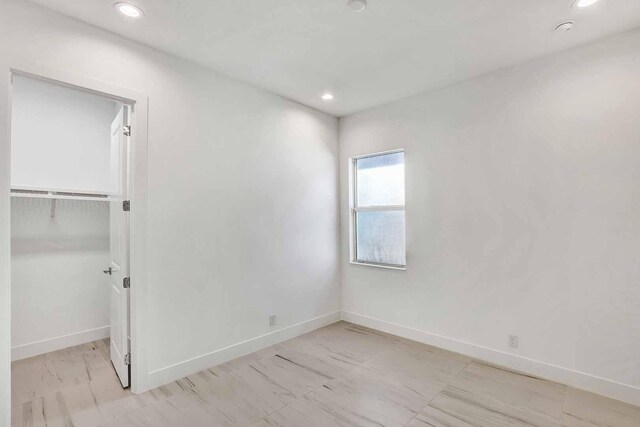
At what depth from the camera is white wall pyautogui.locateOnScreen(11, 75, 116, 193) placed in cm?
320

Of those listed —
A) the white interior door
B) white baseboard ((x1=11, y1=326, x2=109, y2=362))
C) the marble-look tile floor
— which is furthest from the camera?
white baseboard ((x1=11, y1=326, x2=109, y2=362))

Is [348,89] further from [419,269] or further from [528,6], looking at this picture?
[419,269]

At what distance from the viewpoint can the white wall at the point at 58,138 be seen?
3.20 metres

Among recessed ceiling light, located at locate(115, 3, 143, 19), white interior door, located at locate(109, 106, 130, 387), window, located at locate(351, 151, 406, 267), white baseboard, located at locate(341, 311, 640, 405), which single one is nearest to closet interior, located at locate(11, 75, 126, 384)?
white interior door, located at locate(109, 106, 130, 387)

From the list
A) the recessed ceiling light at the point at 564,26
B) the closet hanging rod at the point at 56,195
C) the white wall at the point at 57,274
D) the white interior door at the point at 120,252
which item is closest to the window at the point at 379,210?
the recessed ceiling light at the point at 564,26

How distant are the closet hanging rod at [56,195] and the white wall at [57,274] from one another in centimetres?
10

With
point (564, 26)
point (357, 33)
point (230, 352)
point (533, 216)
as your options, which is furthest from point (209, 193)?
point (564, 26)

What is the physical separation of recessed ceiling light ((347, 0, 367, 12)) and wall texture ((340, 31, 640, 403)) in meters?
1.65

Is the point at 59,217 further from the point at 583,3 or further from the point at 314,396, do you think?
the point at 583,3

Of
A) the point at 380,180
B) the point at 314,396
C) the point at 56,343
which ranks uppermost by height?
the point at 380,180

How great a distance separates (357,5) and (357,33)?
13.2 inches

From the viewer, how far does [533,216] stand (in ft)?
9.32

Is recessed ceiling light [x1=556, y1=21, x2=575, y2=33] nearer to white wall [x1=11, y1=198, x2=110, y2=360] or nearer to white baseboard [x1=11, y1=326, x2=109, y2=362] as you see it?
white wall [x1=11, y1=198, x2=110, y2=360]

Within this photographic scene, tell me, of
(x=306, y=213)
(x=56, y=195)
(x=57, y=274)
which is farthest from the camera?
(x=306, y=213)
